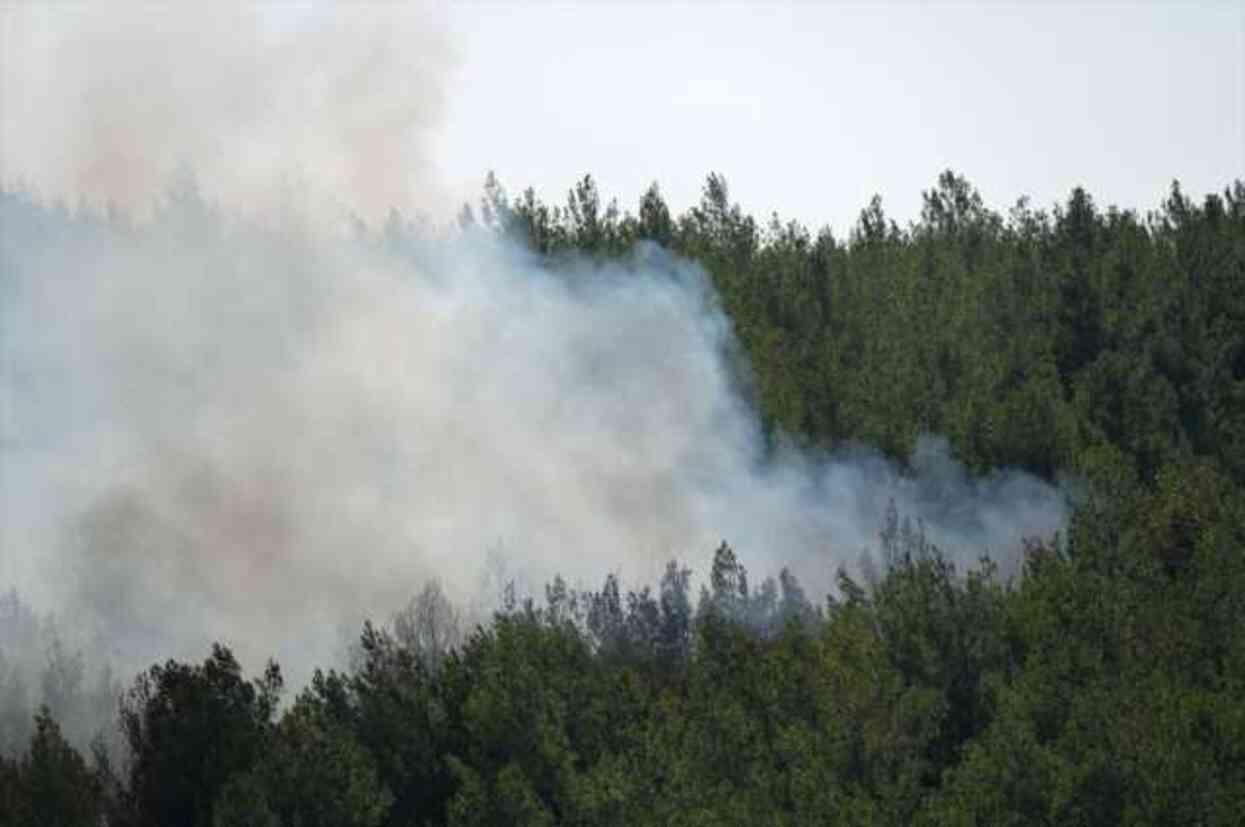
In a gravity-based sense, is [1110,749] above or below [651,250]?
below

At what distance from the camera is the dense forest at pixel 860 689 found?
48.6 metres

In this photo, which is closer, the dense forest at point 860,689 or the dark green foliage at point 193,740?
the dense forest at point 860,689

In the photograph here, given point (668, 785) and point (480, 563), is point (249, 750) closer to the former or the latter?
point (668, 785)

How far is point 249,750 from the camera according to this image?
55312 mm

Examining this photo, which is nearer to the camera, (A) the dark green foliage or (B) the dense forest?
(B) the dense forest

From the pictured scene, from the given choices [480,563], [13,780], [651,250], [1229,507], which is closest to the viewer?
[13,780]

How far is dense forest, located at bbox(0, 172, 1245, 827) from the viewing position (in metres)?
48.6

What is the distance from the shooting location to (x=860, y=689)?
54.5 meters

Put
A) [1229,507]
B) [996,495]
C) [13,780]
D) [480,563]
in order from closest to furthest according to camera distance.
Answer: [13,780]
[1229,507]
[996,495]
[480,563]

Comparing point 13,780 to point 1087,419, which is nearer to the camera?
point 13,780

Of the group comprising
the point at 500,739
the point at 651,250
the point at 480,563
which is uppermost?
the point at 651,250

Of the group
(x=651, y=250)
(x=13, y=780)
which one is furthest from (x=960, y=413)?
(x=13, y=780)

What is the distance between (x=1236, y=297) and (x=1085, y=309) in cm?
743

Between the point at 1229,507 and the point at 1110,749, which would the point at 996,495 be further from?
the point at 1110,749
